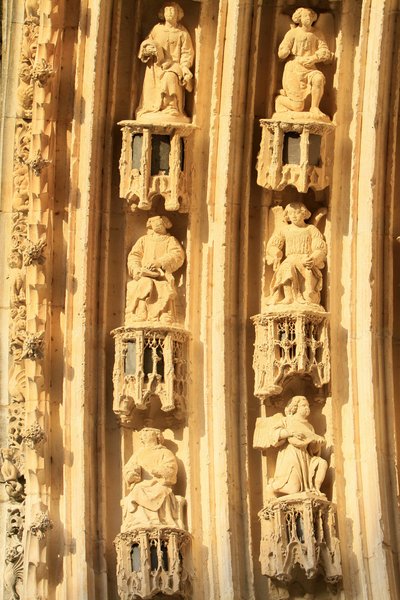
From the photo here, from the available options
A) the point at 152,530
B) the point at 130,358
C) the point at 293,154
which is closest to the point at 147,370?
the point at 130,358

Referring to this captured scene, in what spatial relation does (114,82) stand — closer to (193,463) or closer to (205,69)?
(205,69)

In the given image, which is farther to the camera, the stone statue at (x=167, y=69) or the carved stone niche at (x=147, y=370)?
the stone statue at (x=167, y=69)

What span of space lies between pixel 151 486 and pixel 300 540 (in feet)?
4.24

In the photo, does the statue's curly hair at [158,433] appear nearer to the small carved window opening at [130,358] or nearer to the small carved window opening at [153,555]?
the small carved window opening at [130,358]

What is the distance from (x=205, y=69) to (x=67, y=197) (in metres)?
1.54

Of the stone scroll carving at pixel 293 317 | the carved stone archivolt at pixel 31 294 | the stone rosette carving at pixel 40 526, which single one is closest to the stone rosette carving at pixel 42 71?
the carved stone archivolt at pixel 31 294

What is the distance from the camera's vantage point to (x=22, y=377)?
20625 millimetres

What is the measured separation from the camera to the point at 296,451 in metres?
19.8

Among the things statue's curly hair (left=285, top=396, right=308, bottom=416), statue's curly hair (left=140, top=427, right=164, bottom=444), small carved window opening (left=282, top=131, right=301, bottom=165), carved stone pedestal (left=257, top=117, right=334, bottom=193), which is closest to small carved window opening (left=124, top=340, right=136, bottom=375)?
statue's curly hair (left=140, top=427, right=164, bottom=444)

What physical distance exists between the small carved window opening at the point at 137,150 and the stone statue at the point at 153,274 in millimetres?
469

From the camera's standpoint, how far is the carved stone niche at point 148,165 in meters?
20.2

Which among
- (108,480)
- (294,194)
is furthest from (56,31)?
(108,480)

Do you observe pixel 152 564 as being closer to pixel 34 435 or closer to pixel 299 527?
pixel 299 527

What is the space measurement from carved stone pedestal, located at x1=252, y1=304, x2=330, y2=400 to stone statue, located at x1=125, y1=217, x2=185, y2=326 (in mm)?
784
